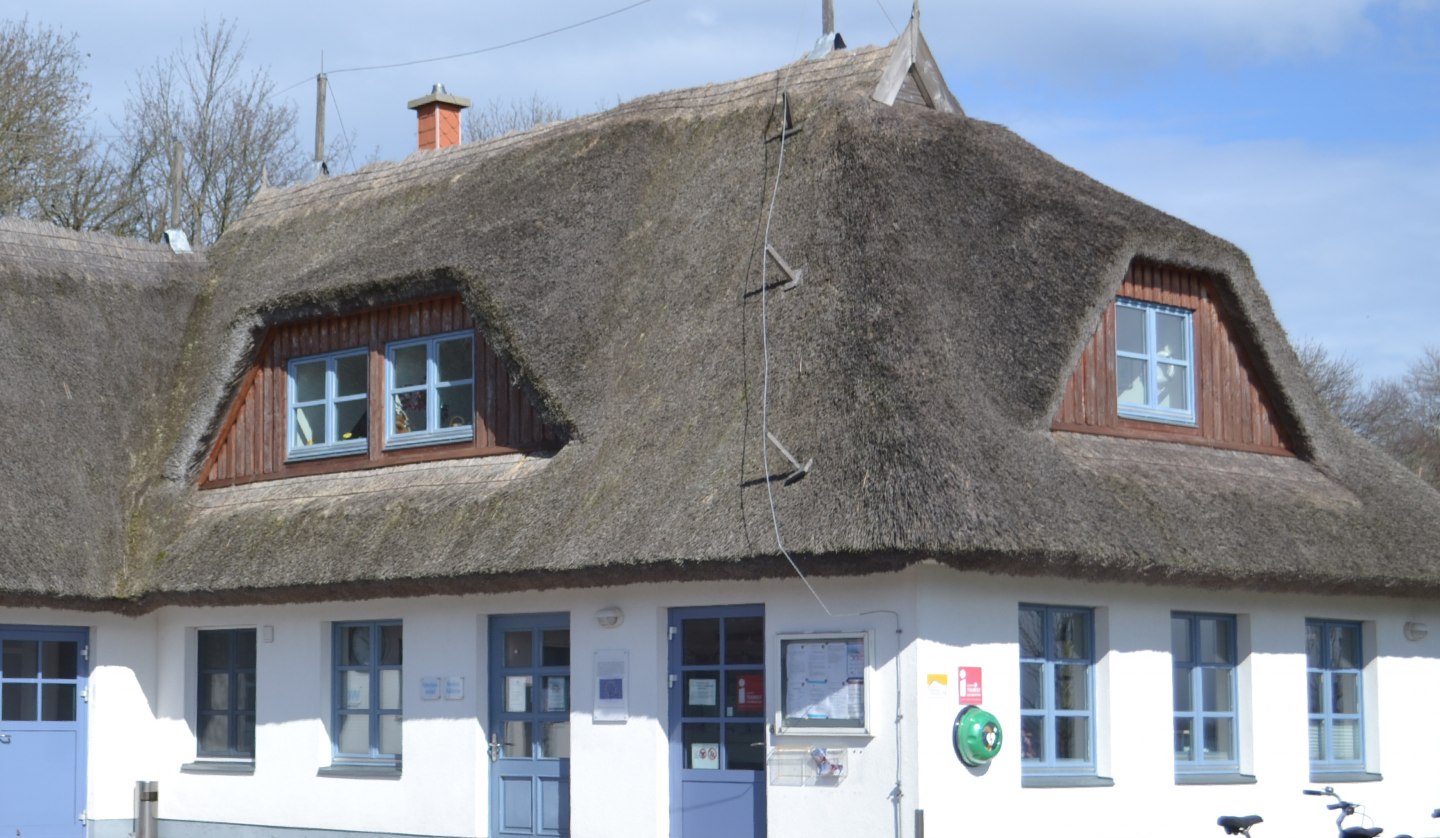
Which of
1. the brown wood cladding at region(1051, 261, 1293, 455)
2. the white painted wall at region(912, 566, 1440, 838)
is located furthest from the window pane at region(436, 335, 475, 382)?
the white painted wall at region(912, 566, 1440, 838)

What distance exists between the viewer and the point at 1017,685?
1403cm

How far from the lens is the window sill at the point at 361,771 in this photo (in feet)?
55.0

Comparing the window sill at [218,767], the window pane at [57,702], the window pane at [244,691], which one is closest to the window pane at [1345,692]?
the window sill at [218,767]

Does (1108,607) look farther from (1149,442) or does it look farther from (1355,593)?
(1355,593)

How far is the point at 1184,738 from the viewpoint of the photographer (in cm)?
1566

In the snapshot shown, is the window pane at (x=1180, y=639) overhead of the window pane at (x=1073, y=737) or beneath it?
overhead

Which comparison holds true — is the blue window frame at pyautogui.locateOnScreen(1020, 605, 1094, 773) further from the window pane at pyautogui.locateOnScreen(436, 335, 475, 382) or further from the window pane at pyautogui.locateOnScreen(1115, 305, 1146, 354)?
the window pane at pyautogui.locateOnScreen(436, 335, 475, 382)

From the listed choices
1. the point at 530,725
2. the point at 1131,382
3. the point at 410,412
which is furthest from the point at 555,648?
the point at 1131,382

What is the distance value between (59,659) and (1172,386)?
10.4 metres

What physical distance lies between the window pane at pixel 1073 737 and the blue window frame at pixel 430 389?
18.0 feet

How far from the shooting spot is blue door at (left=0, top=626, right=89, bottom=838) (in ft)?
59.0

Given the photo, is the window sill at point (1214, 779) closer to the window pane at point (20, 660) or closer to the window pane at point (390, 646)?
the window pane at point (390, 646)

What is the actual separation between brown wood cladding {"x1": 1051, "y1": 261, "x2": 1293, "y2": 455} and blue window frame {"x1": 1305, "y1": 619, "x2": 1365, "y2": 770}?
1.63 meters

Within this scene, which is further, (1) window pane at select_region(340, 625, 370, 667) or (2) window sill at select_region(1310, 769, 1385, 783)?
(1) window pane at select_region(340, 625, 370, 667)
